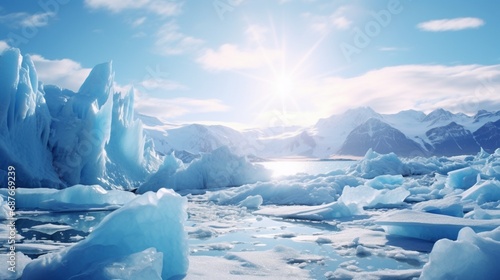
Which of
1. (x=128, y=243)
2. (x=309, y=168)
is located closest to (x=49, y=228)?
(x=128, y=243)

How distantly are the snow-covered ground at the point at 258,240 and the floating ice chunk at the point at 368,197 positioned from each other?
4 cm

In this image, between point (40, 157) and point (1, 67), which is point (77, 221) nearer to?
point (40, 157)

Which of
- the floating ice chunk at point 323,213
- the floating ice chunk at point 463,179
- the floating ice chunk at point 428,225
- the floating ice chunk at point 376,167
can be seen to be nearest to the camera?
the floating ice chunk at point 428,225

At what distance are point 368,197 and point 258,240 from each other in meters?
6.34

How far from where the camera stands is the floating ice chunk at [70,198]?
558 inches

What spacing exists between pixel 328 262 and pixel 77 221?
781cm

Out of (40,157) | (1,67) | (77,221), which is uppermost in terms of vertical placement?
(1,67)

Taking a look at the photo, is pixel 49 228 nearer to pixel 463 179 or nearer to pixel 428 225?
pixel 428 225

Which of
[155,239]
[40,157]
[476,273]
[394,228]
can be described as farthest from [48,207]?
[476,273]

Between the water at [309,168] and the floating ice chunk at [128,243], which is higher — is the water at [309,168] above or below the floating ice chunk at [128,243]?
above

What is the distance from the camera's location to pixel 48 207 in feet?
45.3

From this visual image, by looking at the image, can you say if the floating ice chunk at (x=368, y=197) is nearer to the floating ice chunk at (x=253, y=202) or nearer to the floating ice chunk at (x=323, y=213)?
the floating ice chunk at (x=323, y=213)

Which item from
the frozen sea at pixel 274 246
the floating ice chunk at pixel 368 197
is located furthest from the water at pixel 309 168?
the frozen sea at pixel 274 246

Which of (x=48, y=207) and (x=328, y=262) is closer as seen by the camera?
(x=328, y=262)
